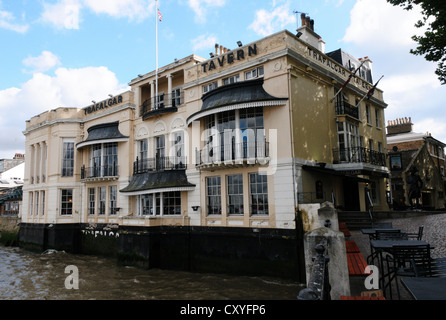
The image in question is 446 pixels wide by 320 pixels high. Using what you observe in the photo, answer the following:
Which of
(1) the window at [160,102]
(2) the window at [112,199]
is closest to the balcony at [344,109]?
(1) the window at [160,102]

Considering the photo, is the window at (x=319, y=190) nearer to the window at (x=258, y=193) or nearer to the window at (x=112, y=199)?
the window at (x=258, y=193)

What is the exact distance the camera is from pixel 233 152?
52.4 feet

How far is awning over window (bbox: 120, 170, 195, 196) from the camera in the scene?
17859 mm

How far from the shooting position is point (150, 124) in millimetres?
21500

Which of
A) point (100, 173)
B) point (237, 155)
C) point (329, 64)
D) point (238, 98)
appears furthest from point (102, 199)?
point (329, 64)

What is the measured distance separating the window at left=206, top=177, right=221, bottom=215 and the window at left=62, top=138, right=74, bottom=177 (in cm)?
1394

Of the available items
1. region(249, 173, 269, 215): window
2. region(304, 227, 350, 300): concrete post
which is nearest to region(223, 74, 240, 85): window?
region(249, 173, 269, 215): window

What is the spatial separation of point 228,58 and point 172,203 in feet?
29.5

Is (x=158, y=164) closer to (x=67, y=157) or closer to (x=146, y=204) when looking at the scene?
(x=146, y=204)

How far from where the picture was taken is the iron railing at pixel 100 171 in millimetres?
22906

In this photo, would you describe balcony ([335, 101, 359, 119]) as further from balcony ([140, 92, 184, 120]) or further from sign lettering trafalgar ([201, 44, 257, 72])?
balcony ([140, 92, 184, 120])

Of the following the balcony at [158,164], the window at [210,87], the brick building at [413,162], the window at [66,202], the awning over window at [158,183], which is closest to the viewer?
the awning over window at [158,183]

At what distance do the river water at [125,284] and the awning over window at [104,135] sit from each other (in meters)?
8.39

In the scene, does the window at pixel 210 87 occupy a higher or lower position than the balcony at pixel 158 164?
higher
